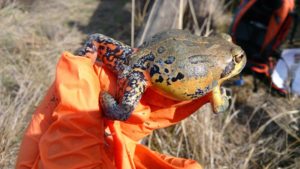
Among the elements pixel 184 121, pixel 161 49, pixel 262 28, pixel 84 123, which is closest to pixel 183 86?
pixel 161 49

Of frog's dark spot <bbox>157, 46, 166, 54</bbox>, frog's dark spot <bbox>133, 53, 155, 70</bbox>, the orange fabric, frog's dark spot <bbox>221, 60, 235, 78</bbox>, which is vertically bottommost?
the orange fabric

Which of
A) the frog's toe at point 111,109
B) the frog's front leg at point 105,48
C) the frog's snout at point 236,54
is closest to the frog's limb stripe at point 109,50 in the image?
the frog's front leg at point 105,48

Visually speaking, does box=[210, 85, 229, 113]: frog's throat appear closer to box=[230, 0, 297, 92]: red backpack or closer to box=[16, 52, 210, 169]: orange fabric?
box=[16, 52, 210, 169]: orange fabric

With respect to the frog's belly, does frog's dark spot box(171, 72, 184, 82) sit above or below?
above

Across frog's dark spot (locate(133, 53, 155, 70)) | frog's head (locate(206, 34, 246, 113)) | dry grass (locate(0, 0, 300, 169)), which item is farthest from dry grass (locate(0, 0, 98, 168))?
frog's head (locate(206, 34, 246, 113))

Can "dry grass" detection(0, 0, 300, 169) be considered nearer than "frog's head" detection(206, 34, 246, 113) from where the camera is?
No

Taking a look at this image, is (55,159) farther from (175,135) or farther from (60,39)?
(60,39)

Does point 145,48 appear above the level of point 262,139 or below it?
above

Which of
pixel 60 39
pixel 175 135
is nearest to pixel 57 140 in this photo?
pixel 175 135

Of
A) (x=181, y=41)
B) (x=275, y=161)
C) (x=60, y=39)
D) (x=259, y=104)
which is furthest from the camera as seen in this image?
(x=60, y=39)
